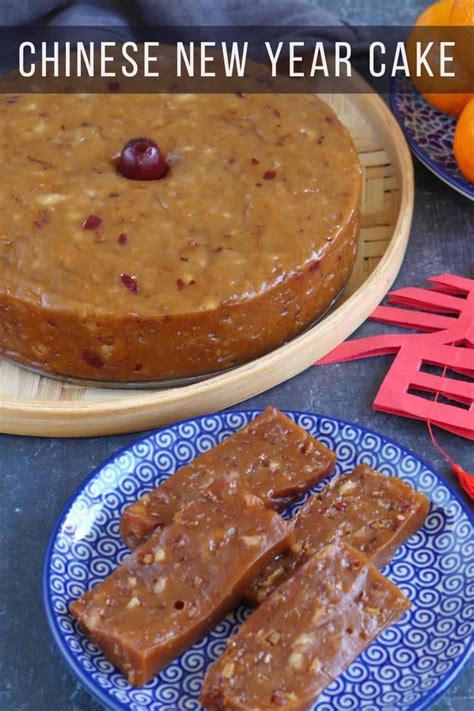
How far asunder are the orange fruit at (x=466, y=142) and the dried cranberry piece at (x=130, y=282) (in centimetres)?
77

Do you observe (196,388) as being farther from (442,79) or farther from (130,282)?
(442,79)

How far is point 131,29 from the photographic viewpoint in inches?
99.5

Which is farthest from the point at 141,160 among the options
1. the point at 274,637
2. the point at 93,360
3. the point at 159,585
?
the point at 274,637

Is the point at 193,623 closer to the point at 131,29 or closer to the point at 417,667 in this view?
the point at 417,667

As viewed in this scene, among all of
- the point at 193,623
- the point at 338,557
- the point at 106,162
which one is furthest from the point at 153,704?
the point at 106,162

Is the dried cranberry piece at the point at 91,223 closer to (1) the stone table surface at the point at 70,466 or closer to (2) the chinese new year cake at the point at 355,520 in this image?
(1) the stone table surface at the point at 70,466

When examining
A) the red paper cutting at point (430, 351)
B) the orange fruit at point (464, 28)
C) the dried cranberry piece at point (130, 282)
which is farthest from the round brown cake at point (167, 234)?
the orange fruit at point (464, 28)

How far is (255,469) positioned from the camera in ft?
5.26

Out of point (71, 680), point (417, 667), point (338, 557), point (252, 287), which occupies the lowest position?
point (71, 680)

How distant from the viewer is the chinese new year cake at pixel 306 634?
130cm

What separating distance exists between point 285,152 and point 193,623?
0.98 m

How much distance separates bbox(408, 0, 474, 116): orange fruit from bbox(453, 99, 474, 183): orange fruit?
0.52 feet

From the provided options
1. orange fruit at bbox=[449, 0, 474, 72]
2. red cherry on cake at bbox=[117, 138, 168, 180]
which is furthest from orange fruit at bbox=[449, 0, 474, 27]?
red cherry on cake at bbox=[117, 138, 168, 180]

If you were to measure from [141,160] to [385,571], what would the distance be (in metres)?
0.85
